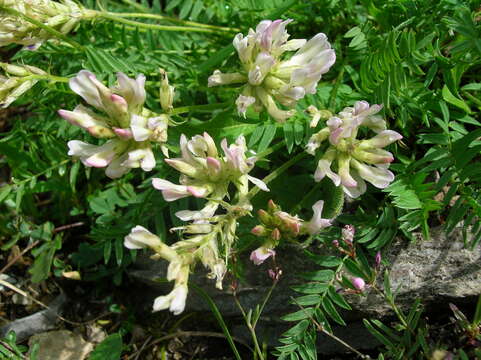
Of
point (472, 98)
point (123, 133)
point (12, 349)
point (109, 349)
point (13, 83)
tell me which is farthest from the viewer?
point (109, 349)

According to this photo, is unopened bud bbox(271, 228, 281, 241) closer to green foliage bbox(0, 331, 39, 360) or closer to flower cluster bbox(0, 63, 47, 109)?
flower cluster bbox(0, 63, 47, 109)

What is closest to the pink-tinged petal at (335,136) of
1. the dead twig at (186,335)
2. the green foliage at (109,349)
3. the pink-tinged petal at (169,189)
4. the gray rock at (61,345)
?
the pink-tinged petal at (169,189)

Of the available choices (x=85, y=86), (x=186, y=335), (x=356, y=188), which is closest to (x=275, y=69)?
(x=356, y=188)

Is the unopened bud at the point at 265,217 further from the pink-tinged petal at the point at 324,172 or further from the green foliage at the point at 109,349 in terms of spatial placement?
the green foliage at the point at 109,349

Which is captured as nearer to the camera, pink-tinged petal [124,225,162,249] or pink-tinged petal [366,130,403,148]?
pink-tinged petal [124,225,162,249]

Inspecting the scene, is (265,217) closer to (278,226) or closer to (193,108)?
(278,226)

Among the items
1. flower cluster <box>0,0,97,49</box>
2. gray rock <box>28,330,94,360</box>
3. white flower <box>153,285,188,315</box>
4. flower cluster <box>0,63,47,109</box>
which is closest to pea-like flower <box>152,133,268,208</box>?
white flower <box>153,285,188,315</box>
